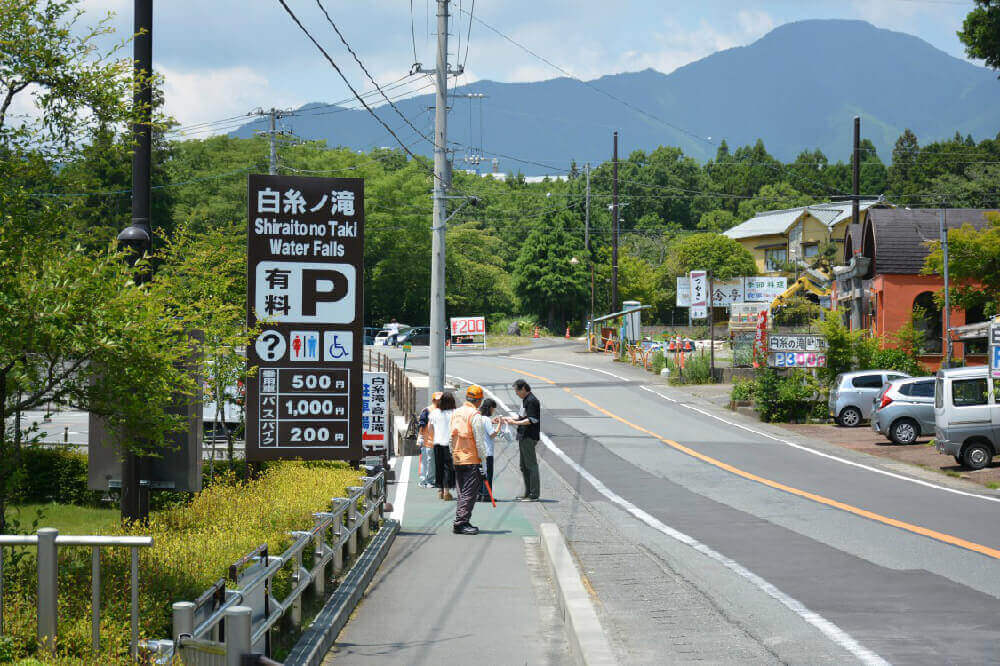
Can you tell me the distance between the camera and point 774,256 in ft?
305

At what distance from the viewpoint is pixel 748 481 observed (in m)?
20.6

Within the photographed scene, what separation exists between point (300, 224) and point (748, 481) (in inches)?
472

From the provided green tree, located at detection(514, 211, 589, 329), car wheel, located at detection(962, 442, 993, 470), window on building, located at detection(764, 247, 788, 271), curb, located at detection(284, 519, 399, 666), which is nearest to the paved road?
car wheel, located at detection(962, 442, 993, 470)

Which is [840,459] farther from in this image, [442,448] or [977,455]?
[442,448]

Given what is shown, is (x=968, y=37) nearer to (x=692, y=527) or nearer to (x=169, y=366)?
(x=692, y=527)

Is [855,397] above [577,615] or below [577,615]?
above

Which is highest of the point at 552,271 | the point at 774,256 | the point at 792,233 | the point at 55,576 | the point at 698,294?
the point at 792,233

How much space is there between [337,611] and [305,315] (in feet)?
16.0

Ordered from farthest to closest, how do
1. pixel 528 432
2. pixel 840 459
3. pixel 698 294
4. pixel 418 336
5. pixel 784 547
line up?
pixel 418 336 < pixel 698 294 < pixel 840 459 < pixel 528 432 < pixel 784 547

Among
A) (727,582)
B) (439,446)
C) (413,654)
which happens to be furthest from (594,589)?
(439,446)

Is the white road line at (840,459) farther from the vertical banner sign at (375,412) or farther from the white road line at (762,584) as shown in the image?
the vertical banner sign at (375,412)

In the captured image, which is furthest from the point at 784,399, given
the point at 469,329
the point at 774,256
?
the point at 774,256

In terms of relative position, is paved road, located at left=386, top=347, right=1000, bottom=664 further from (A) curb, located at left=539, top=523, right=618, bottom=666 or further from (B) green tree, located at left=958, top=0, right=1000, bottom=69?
(B) green tree, located at left=958, top=0, right=1000, bottom=69

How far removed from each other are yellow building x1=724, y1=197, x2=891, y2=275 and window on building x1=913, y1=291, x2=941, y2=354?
37.7m
